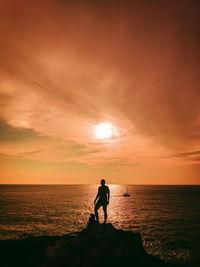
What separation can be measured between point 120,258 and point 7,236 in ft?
84.5

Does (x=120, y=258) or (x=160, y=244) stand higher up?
(x=120, y=258)

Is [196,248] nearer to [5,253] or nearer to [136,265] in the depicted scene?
[136,265]

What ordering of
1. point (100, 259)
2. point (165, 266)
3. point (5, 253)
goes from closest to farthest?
point (100, 259), point (165, 266), point (5, 253)

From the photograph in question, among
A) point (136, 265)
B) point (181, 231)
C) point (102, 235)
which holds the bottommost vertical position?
point (181, 231)

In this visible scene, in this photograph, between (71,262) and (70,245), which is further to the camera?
(70,245)

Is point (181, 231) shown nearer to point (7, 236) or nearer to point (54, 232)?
point (54, 232)

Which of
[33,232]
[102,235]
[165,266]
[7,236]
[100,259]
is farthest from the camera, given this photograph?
[33,232]

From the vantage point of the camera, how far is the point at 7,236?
27984mm

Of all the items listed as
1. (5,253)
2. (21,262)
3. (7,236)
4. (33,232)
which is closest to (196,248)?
(21,262)

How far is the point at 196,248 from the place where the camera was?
23234 millimetres

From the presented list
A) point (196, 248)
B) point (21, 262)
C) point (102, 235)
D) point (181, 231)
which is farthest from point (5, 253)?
point (181, 231)

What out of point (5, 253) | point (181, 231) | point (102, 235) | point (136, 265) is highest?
point (102, 235)

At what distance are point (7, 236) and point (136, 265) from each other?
2600 cm

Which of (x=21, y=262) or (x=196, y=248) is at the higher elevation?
(x=21, y=262)
